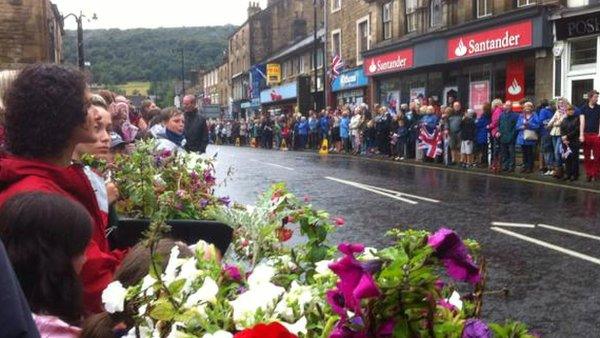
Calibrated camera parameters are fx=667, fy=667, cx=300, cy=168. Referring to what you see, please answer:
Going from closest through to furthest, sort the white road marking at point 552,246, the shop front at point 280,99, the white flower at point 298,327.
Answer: the white flower at point 298,327 → the white road marking at point 552,246 → the shop front at point 280,99

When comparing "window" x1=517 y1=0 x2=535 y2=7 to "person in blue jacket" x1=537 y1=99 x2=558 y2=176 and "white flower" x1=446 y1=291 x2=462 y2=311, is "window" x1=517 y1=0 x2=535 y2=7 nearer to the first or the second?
"person in blue jacket" x1=537 y1=99 x2=558 y2=176

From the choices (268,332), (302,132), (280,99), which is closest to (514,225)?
(268,332)

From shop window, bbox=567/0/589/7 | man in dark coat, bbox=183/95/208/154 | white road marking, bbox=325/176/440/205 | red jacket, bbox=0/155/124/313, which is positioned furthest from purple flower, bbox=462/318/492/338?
shop window, bbox=567/0/589/7

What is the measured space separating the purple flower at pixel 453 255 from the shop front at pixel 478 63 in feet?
66.1

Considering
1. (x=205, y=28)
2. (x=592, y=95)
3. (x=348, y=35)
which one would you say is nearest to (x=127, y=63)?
(x=205, y=28)

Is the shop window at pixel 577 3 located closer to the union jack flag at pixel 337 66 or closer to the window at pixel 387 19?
the window at pixel 387 19

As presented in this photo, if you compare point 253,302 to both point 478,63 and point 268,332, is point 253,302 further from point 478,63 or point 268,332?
point 478,63

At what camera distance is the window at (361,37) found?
3584 cm

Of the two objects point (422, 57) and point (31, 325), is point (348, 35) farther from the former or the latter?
point (31, 325)

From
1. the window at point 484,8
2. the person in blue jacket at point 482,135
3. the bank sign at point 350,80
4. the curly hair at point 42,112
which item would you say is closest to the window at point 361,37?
the bank sign at point 350,80

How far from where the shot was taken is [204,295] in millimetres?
1721

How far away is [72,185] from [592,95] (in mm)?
14535

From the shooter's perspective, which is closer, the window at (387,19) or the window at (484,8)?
the window at (484,8)

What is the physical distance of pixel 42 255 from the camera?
6.75 feet
